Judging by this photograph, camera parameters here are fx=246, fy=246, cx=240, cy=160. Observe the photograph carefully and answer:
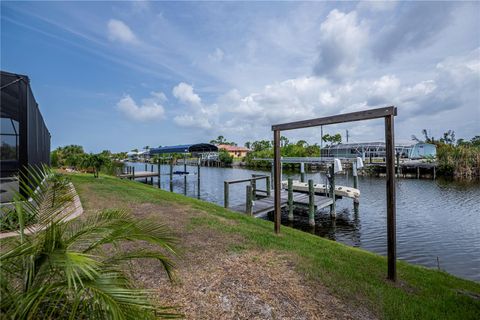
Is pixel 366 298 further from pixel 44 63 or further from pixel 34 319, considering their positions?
pixel 44 63

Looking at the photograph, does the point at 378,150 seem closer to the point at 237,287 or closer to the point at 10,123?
the point at 237,287

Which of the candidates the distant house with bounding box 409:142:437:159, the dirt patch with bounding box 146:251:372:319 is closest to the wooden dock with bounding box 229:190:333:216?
the dirt patch with bounding box 146:251:372:319

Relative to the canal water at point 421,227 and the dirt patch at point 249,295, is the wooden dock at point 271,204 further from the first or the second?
the dirt patch at point 249,295

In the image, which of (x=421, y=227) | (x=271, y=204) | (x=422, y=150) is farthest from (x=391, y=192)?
(x=422, y=150)

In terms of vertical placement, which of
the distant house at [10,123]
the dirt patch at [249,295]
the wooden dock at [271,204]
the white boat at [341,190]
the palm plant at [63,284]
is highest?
the distant house at [10,123]

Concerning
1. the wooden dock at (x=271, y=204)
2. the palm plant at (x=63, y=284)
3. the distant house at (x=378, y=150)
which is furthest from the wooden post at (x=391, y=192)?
the distant house at (x=378, y=150)

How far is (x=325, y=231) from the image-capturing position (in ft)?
31.7

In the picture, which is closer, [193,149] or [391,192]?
[391,192]

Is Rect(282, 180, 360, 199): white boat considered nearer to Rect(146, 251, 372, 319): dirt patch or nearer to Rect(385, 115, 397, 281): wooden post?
Rect(385, 115, 397, 281): wooden post

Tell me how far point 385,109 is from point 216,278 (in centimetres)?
359

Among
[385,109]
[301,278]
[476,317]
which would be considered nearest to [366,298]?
[301,278]

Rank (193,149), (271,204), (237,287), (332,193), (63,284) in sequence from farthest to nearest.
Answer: (193,149) < (332,193) < (271,204) < (237,287) < (63,284)

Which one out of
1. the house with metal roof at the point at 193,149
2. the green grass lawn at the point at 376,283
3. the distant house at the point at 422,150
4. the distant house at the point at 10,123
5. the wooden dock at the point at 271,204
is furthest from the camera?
the distant house at the point at 422,150

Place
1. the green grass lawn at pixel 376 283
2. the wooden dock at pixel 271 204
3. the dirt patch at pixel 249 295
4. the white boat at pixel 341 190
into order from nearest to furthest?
the dirt patch at pixel 249 295 < the green grass lawn at pixel 376 283 < the wooden dock at pixel 271 204 < the white boat at pixel 341 190
